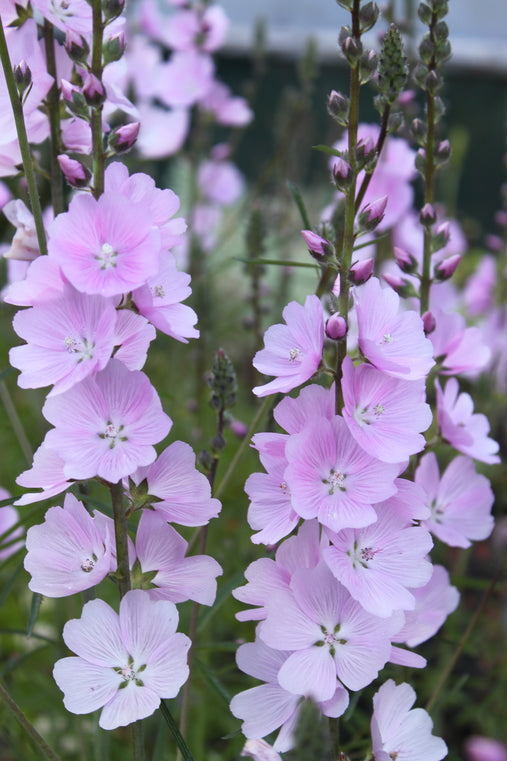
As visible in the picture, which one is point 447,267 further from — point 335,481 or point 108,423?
point 108,423

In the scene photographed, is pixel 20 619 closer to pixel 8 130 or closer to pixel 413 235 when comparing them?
pixel 413 235

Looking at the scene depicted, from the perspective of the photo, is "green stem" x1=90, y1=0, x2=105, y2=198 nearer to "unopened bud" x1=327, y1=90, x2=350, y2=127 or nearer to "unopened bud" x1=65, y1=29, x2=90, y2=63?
"unopened bud" x1=65, y1=29, x2=90, y2=63

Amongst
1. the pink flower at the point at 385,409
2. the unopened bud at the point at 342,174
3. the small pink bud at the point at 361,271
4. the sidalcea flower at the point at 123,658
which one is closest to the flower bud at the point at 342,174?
the unopened bud at the point at 342,174

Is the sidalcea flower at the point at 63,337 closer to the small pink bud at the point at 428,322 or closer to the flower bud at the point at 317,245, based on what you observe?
the flower bud at the point at 317,245

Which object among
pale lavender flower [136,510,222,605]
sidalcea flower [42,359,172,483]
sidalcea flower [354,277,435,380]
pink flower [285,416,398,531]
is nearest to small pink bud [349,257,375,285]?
sidalcea flower [354,277,435,380]

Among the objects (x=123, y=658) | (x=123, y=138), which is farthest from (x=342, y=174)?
(x=123, y=658)

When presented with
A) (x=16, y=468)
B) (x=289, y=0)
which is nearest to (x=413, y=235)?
(x=16, y=468)
